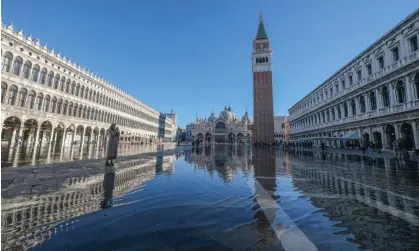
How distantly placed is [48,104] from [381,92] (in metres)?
45.5

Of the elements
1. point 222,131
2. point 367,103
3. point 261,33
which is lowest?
point 367,103

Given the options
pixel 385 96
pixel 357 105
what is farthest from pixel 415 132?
pixel 357 105

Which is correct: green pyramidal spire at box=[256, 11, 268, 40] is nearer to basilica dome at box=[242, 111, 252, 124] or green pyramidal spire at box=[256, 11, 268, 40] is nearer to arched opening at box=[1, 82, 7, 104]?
basilica dome at box=[242, 111, 252, 124]

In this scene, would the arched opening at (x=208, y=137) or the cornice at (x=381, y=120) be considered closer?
the cornice at (x=381, y=120)

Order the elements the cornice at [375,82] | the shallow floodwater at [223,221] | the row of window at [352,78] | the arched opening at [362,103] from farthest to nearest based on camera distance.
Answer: the arched opening at [362,103]
the row of window at [352,78]
the cornice at [375,82]
the shallow floodwater at [223,221]

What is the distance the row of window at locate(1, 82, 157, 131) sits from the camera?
25.1 meters

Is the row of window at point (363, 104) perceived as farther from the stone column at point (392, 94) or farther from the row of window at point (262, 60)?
the row of window at point (262, 60)

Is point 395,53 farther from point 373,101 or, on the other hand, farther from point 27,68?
point 27,68

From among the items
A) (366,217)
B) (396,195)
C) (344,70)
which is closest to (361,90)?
(344,70)

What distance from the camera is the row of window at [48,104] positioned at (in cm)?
2511

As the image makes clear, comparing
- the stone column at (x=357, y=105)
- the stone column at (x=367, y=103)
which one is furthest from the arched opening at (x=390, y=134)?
the stone column at (x=357, y=105)

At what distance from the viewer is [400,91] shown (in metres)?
21.4

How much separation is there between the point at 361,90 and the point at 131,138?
180ft

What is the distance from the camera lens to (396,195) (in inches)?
220
